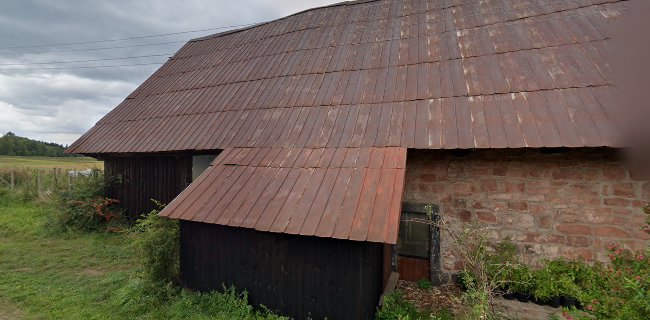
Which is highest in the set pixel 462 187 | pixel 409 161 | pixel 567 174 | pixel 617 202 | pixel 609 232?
pixel 409 161

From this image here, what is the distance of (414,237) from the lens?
5.52 metres

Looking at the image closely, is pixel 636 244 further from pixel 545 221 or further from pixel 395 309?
pixel 395 309

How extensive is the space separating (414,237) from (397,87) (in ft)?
9.38

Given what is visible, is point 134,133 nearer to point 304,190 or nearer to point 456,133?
→ point 304,190

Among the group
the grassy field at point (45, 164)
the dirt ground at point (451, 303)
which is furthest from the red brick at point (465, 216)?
the grassy field at point (45, 164)

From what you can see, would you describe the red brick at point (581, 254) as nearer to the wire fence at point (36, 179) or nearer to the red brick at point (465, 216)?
the red brick at point (465, 216)

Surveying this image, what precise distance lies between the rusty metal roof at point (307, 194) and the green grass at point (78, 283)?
4.43 ft

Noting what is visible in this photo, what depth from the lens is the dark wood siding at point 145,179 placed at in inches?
327

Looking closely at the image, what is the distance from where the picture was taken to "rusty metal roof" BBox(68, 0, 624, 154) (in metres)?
4.77

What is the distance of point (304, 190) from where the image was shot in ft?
14.5

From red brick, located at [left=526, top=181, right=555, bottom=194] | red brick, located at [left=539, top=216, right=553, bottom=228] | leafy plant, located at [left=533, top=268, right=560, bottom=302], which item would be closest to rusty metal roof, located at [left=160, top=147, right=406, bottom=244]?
red brick, located at [left=526, top=181, right=555, bottom=194]

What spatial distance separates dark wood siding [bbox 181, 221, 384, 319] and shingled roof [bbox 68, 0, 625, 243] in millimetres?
736

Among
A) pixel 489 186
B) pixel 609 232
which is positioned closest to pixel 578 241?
pixel 609 232

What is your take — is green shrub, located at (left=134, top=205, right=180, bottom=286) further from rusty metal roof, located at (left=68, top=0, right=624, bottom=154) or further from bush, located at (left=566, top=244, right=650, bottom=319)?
bush, located at (left=566, top=244, right=650, bottom=319)
